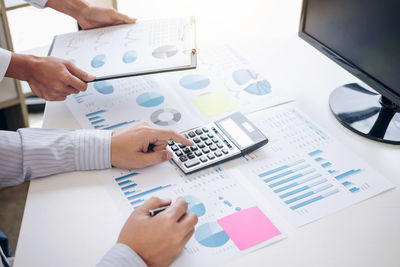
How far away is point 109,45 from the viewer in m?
1.03

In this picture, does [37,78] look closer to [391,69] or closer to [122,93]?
[122,93]

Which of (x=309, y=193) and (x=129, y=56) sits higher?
(x=129, y=56)

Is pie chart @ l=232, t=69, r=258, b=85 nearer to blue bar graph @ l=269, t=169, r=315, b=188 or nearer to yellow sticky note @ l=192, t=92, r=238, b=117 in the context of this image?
yellow sticky note @ l=192, t=92, r=238, b=117

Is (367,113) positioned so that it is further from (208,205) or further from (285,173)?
(208,205)

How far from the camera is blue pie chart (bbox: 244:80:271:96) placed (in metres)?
1.00

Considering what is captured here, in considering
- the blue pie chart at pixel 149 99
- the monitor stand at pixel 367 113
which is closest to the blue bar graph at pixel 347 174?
the monitor stand at pixel 367 113

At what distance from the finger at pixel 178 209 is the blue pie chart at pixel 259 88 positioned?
0.40 metres

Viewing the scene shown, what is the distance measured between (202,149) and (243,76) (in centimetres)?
30

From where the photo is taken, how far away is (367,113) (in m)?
0.93

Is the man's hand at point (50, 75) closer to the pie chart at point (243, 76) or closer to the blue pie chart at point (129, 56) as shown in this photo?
the blue pie chart at point (129, 56)

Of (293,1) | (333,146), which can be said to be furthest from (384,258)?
(293,1)

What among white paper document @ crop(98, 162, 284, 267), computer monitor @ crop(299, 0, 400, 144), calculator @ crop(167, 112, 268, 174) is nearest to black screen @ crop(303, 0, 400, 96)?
computer monitor @ crop(299, 0, 400, 144)

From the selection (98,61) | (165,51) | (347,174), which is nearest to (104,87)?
(98,61)

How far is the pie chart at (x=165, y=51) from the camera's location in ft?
3.17
